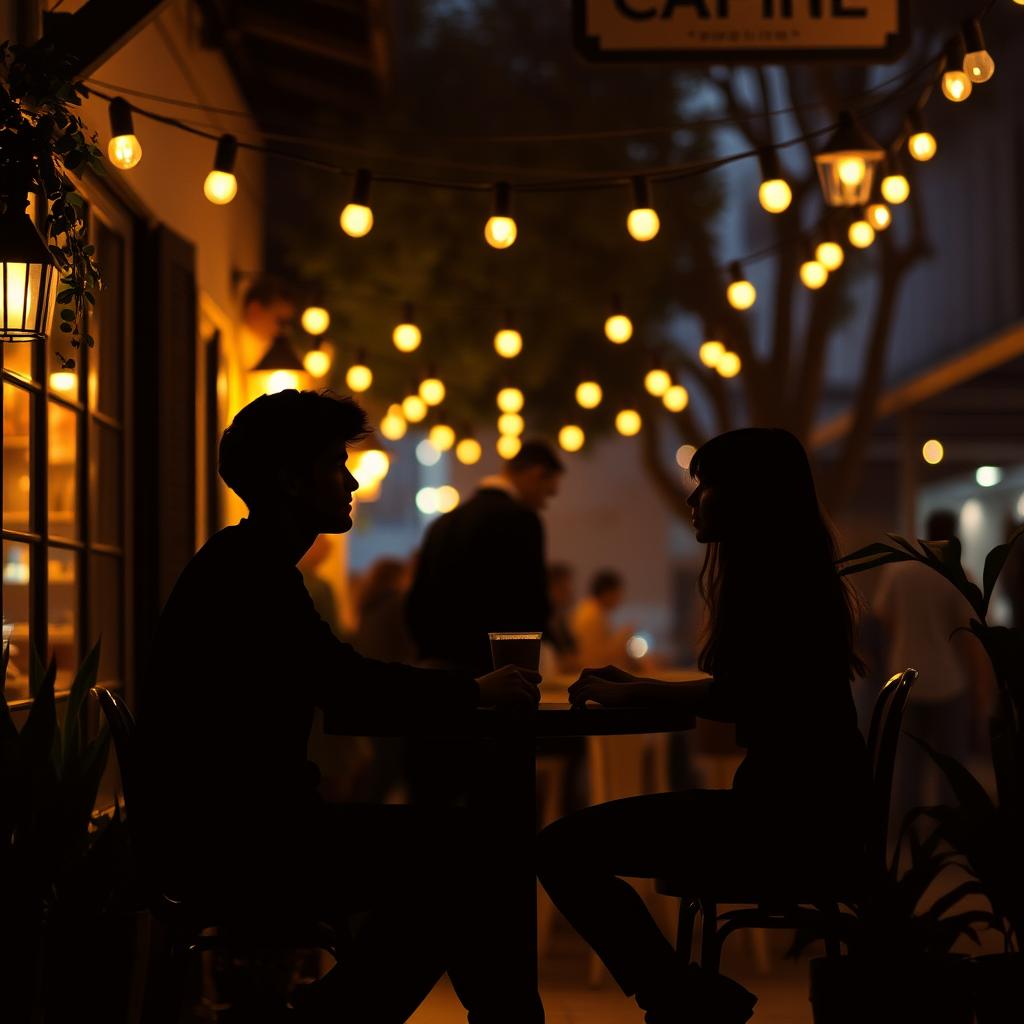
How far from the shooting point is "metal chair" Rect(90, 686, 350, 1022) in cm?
278

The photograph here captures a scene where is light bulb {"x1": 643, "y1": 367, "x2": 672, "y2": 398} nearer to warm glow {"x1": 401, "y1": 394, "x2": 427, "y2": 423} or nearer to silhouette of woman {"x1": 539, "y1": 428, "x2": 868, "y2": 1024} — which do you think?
warm glow {"x1": 401, "y1": 394, "x2": 427, "y2": 423}

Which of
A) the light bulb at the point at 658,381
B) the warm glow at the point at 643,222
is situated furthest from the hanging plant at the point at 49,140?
the light bulb at the point at 658,381

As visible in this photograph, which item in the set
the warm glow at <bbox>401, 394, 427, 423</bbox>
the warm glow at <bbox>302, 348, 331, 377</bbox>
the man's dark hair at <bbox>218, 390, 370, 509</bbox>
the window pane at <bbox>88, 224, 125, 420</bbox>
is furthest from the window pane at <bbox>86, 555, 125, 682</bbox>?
the warm glow at <bbox>401, 394, 427, 423</bbox>

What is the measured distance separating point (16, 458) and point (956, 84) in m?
2.71

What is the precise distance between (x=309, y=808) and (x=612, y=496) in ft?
62.2

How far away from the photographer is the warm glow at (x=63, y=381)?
172 inches

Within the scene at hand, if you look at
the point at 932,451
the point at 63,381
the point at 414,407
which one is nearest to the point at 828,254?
the point at 63,381

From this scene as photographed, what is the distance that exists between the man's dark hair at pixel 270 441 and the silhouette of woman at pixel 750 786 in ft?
2.35

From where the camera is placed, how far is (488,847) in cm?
292

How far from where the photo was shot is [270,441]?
290cm

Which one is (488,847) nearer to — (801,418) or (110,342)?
(110,342)

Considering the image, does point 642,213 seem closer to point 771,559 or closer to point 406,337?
point 406,337

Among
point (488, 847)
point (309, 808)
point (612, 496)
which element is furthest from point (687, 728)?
point (612, 496)

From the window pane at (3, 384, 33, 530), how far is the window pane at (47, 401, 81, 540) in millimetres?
190
